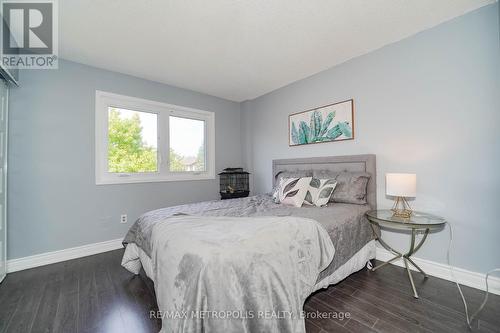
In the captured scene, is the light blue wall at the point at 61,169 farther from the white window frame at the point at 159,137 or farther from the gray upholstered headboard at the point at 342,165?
the gray upholstered headboard at the point at 342,165

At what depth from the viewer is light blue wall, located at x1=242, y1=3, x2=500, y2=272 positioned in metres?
1.86

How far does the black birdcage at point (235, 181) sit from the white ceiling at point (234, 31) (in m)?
1.81

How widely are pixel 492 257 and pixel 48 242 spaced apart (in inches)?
181

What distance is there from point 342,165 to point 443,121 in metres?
1.09

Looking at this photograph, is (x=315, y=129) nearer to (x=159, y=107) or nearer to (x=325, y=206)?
(x=325, y=206)

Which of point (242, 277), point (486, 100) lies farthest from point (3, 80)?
point (486, 100)

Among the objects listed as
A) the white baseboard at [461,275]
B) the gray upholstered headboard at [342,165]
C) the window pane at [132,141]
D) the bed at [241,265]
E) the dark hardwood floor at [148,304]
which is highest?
the window pane at [132,141]

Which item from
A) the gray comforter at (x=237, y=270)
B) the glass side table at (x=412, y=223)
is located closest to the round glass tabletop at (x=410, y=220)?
the glass side table at (x=412, y=223)

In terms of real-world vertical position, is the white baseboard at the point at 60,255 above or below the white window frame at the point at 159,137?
below

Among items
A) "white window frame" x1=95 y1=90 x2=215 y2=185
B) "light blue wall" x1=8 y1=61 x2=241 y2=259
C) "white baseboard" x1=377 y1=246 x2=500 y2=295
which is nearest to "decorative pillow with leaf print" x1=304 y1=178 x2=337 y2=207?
"white baseboard" x1=377 y1=246 x2=500 y2=295

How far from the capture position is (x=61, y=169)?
103 inches

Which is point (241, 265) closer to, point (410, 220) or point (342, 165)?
point (410, 220)

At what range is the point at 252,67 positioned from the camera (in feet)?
9.74

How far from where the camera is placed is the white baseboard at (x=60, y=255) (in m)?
2.32
